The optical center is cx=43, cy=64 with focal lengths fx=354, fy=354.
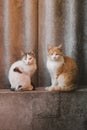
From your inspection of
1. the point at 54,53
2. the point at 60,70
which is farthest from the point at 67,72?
the point at 54,53

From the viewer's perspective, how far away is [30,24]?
2842 millimetres

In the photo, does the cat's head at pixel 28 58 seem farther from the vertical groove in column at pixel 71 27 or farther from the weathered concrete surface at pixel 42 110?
the vertical groove in column at pixel 71 27

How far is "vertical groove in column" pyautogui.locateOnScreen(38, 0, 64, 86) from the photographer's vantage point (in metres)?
2.84

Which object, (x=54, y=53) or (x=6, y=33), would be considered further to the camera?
(x=6, y=33)

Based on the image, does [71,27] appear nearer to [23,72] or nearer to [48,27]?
[48,27]

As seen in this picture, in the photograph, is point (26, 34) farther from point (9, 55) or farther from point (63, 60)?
point (63, 60)

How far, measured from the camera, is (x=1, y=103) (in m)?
2.63

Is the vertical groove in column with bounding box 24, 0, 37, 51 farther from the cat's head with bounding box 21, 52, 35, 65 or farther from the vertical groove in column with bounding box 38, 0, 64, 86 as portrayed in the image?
the cat's head with bounding box 21, 52, 35, 65

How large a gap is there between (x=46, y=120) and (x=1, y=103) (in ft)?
1.18

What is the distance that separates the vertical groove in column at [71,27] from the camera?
2.83m

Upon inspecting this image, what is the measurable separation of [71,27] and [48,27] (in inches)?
7.3

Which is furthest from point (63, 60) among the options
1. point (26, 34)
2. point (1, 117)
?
point (1, 117)

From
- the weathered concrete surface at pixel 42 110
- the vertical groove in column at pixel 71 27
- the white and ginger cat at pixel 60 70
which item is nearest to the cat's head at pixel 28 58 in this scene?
the white and ginger cat at pixel 60 70

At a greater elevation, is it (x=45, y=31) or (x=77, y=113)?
(x=45, y=31)
